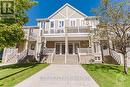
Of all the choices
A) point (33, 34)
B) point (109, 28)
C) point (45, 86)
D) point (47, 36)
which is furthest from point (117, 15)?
point (33, 34)

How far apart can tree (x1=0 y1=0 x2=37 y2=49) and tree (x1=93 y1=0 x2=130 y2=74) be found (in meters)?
7.91

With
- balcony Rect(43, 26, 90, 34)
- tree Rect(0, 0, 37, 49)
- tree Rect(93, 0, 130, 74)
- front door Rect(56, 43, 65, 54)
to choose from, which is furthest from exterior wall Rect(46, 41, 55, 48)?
tree Rect(93, 0, 130, 74)

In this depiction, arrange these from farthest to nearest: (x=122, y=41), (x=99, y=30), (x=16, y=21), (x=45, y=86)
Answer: (x=16, y=21)
(x=99, y=30)
(x=122, y=41)
(x=45, y=86)

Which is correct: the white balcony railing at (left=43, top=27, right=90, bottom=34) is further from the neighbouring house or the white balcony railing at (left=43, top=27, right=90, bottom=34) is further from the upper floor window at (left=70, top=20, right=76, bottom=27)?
the upper floor window at (left=70, top=20, right=76, bottom=27)

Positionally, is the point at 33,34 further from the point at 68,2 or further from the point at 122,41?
the point at 122,41

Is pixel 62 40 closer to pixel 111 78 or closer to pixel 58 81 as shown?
pixel 111 78

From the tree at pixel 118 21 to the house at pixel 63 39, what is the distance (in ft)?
22.7

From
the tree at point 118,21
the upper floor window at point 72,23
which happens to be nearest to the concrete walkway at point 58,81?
the tree at point 118,21

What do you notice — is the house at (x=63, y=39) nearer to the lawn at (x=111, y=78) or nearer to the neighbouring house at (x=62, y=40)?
the neighbouring house at (x=62, y=40)

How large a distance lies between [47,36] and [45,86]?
1956 cm

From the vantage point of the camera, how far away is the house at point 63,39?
25.9 metres

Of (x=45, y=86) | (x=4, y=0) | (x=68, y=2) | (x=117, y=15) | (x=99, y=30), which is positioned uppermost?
(x=68, y=2)

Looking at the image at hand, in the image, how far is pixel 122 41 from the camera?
48.8ft

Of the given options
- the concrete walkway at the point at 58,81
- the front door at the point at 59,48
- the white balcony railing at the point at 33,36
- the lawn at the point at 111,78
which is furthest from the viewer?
the front door at the point at 59,48
